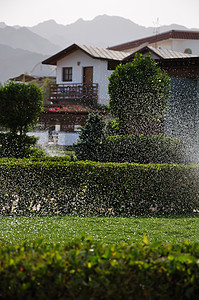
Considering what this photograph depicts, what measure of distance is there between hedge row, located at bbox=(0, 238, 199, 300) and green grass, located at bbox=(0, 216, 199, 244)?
247 cm

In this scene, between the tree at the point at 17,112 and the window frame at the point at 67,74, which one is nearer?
the tree at the point at 17,112

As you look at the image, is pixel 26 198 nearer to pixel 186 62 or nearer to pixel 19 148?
pixel 19 148

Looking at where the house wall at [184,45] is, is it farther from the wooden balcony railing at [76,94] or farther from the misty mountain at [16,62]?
the misty mountain at [16,62]

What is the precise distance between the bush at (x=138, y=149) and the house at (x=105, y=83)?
136cm

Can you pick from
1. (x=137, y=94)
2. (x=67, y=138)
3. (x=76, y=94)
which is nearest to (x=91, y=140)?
(x=137, y=94)

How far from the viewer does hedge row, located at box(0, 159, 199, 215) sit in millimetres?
7129

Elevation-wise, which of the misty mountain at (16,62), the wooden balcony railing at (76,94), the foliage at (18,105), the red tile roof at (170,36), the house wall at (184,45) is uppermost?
the misty mountain at (16,62)

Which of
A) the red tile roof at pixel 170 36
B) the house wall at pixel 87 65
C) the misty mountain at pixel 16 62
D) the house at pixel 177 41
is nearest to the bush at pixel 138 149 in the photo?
the house wall at pixel 87 65

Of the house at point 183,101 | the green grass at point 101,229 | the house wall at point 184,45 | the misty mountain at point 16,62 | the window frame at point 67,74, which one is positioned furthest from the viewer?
the misty mountain at point 16,62

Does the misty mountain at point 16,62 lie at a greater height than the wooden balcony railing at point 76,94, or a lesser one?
greater

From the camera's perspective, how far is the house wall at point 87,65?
29.9m

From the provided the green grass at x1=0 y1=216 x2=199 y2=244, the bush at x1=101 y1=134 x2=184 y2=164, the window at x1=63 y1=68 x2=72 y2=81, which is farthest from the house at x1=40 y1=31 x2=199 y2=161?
the green grass at x1=0 y1=216 x2=199 y2=244

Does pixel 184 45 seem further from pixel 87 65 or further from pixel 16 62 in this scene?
pixel 16 62

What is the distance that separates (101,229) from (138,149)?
486 centimetres
